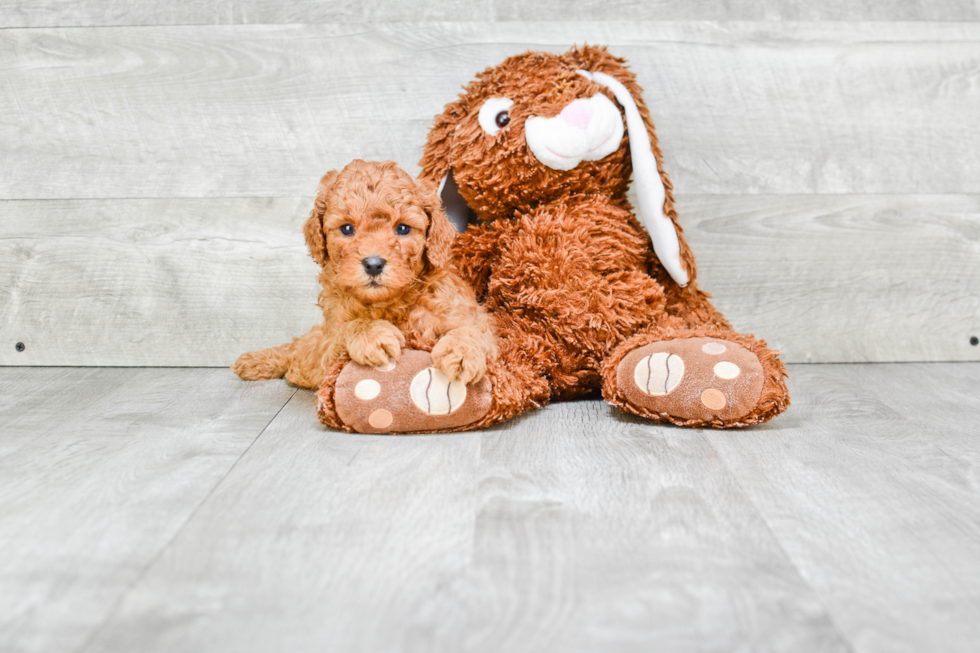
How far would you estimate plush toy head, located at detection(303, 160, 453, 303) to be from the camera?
1.06 m

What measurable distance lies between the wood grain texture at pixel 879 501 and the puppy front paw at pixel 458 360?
0.35 metres

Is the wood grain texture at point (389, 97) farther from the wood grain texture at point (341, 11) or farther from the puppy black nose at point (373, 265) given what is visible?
the puppy black nose at point (373, 265)

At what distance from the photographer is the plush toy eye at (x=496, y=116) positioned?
4.15ft

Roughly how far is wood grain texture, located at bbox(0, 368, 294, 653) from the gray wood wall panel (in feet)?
0.32

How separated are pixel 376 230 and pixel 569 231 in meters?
→ 0.34

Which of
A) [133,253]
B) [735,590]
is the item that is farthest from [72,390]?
[735,590]

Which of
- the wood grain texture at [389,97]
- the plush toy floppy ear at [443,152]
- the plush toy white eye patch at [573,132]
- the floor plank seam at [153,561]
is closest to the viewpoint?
the floor plank seam at [153,561]

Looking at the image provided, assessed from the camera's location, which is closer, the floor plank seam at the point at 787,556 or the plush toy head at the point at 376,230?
the floor plank seam at the point at 787,556

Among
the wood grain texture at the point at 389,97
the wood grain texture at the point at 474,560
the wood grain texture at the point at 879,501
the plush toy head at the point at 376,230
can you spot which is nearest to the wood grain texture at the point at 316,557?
the wood grain texture at the point at 474,560

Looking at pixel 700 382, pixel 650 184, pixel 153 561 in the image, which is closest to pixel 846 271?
pixel 650 184

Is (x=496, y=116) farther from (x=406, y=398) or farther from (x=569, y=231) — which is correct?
(x=406, y=398)

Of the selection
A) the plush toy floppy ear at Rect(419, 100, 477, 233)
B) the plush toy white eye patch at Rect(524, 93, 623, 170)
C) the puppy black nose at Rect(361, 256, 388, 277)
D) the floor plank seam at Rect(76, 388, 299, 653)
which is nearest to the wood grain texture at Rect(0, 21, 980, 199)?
the plush toy floppy ear at Rect(419, 100, 477, 233)

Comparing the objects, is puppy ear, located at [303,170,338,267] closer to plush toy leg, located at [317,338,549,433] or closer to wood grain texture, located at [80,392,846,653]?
plush toy leg, located at [317,338,549,433]

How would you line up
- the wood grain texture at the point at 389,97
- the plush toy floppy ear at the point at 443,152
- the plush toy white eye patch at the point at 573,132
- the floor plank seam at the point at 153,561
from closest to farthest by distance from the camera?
the floor plank seam at the point at 153,561 < the plush toy white eye patch at the point at 573,132 < the plush toy floppy ear at the point at 443,152 < the wood grain texture at the point at 389,97
